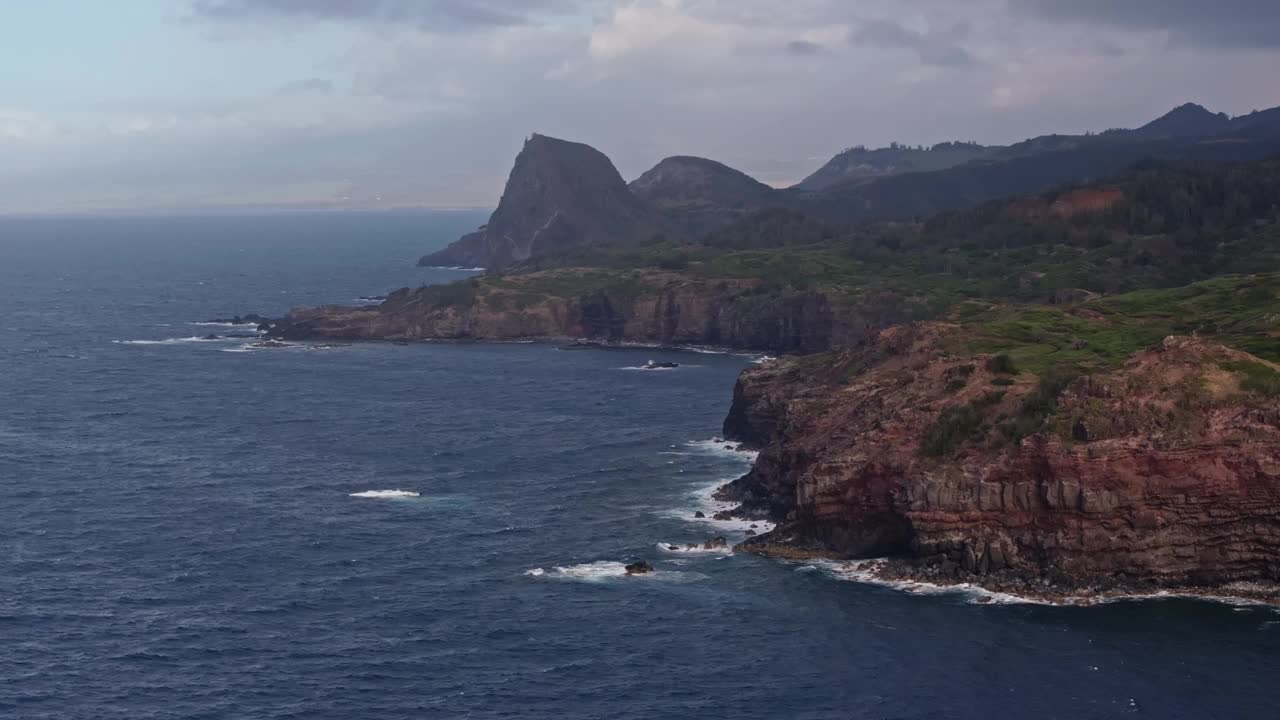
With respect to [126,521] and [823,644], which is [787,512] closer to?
[823,644]

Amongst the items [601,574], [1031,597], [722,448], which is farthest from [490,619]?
[722,448]

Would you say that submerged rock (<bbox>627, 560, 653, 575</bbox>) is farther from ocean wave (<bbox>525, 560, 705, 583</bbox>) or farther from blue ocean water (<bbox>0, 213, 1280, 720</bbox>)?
blue ocean water (<bbox>0, 213, 1280, 720</bbox>)

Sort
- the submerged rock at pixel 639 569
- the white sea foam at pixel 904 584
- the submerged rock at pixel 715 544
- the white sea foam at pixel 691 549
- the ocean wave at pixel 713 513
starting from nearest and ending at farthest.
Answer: the white sea foam at pixel 904 584
the submerged rock at pixel 639 569
the white sea foam at pixel 691 549
the submerged rock at pixel 715 544
the ocean wave at pixel 713 513

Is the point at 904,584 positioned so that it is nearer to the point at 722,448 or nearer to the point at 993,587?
the point at 993,587

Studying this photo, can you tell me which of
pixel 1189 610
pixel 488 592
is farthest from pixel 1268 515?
pixel 488 592

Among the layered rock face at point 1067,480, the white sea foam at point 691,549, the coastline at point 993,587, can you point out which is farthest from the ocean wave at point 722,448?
the coastline at point 993,587

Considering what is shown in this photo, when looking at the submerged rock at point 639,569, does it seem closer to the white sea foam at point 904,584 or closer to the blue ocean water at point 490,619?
the blue ocean water at point 490,619

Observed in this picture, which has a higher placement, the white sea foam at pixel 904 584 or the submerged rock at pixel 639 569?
the white sea foam at pixel 904 584

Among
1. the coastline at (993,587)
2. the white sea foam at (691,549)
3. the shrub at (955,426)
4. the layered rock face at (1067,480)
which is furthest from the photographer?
the white sea foam at (691,549)
